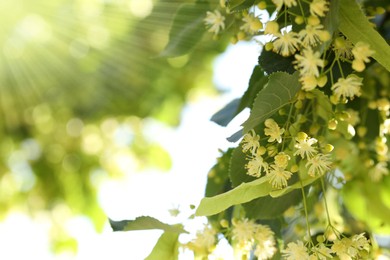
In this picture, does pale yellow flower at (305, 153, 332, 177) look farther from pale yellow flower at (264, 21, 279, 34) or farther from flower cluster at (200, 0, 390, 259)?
pale yellow flower at (264, 21, 279, 34)

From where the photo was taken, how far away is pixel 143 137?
6.51 feet

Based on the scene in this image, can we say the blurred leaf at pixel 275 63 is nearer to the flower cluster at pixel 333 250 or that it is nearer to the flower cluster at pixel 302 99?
the flower cluster at pixel 302 99

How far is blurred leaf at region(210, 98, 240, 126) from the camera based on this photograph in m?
0.71

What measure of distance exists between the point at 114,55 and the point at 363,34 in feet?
4.84

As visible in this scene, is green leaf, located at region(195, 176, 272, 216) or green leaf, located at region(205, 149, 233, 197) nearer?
green leaf, located at region(195, 176, 272, 216)

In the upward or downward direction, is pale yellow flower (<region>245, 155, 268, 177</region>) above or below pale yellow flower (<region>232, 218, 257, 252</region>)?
above

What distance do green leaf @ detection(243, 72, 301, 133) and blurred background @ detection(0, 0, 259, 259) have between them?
4.42ft

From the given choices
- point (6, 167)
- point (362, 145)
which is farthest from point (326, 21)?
point (6, 167)

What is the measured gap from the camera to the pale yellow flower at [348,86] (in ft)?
1.70

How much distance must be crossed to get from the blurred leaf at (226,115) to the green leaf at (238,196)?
171 mm

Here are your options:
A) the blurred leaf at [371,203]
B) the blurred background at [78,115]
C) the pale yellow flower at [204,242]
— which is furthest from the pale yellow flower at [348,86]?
the blurred background at [78,115]

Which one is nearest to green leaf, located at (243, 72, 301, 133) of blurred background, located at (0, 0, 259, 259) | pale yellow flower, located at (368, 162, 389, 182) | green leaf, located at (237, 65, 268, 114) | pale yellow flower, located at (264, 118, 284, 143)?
pale yellow flower, located at (264, 118, 284, 143)

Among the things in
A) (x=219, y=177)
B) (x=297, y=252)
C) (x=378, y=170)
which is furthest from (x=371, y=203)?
(x=297, y=252)

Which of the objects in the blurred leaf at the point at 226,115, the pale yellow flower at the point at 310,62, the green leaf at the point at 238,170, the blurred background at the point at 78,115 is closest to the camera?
the pale yellow flower at the point at 310,62
